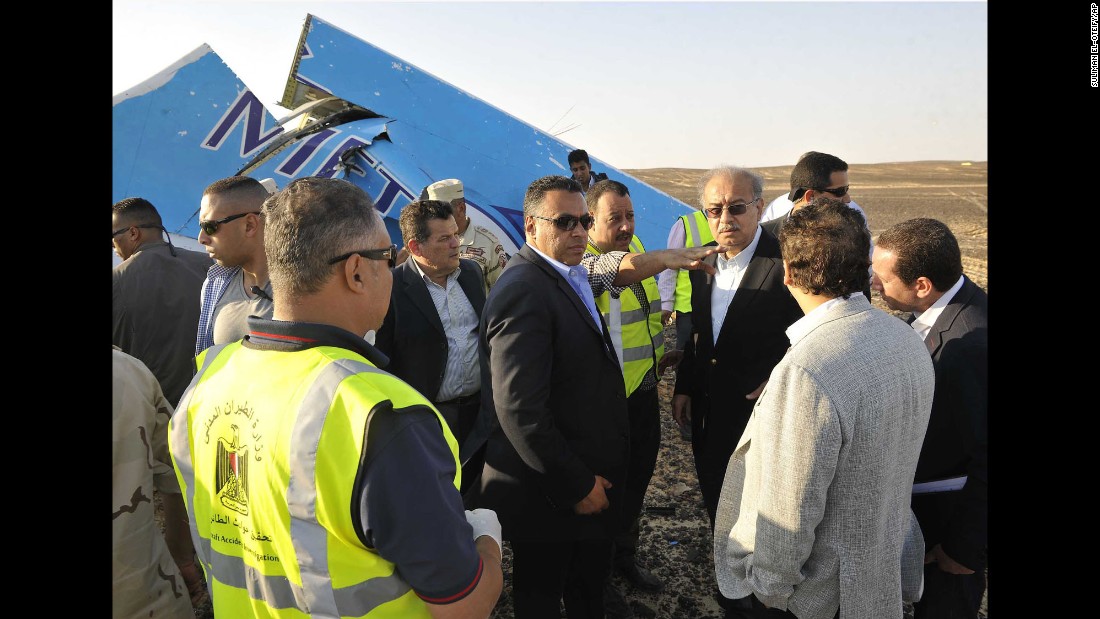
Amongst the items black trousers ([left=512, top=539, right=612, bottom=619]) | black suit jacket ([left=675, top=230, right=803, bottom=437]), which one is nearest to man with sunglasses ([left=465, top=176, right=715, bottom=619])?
black trousers ([left=512, top=539, right=612, bottom=619])

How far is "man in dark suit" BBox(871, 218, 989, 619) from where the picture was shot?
199cm

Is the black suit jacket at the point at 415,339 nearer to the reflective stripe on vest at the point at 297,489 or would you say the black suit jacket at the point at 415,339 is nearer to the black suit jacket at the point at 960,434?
the reflective stripe on vest at the point at 297,489

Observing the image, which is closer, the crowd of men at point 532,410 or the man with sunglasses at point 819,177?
the crowd of men at point 532,410

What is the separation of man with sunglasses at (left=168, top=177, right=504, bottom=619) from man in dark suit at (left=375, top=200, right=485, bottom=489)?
5.71 ft

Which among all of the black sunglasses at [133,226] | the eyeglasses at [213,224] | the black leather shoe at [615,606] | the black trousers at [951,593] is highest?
the black sunglasses at [133,226]

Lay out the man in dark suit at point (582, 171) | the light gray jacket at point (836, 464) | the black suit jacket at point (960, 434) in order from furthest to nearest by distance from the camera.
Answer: the man in dark suit at point (582, 171) < the black suit jacket at point (960, 434) < the light gray jacket at point (836, 464)

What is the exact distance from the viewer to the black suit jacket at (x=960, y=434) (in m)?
1.97

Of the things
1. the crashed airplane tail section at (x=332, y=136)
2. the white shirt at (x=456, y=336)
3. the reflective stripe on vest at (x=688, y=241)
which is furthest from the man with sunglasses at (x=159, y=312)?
the reflective stripe on vest at (x=688, y=241)

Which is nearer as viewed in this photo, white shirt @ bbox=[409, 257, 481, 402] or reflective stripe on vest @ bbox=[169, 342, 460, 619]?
reflective stripe on vest @ bbox=[169, 342, 460, 619]

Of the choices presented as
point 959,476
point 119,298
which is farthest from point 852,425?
point 119,298

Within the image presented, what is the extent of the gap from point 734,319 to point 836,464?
4.13 feet

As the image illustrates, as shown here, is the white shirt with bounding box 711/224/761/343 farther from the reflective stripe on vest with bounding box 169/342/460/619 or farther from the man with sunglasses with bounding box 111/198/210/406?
the man with sunglasses with bounding box 111/198/210/406

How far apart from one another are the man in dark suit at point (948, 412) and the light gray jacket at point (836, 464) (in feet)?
1.44

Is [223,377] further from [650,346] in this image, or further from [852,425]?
[650,346]
